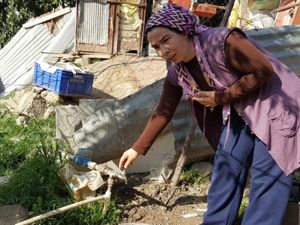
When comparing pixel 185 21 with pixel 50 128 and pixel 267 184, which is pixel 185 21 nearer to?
pixel 267 184

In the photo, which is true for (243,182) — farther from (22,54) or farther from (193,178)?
(22,54)

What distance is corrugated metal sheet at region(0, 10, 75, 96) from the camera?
9.24 meters

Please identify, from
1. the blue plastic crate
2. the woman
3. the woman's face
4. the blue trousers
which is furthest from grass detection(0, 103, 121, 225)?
the blue plastic crate

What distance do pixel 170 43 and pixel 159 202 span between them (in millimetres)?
1939

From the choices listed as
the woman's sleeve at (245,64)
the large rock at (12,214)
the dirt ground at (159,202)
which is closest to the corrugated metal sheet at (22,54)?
the dirt ground at (159,202)

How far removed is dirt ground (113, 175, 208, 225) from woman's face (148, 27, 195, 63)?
5.59 feet

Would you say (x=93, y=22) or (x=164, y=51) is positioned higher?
(x=164, y=51)

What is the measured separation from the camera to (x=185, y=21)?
238cm

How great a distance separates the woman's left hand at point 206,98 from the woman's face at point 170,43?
0.23 metres

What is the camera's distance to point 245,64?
233 centimetres

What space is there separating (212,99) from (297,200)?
1.41 meters

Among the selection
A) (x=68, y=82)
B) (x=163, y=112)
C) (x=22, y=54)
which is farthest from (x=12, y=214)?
(x=22, y=54)

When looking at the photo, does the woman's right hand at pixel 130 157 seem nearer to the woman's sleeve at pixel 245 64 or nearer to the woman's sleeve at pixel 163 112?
the woman's sleeve at pixel 163 112

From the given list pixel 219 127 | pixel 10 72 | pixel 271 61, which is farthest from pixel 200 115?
pixel 10 72
